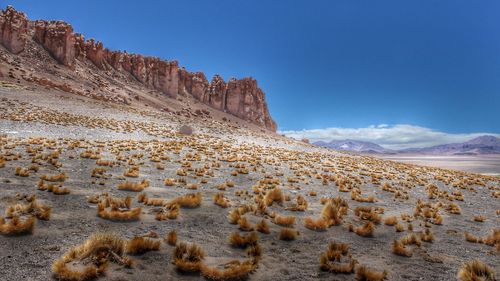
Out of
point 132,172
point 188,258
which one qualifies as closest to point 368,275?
point 188,258

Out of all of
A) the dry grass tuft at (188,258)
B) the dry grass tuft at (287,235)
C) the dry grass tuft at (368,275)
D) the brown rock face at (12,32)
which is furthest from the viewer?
the brown rock face at (12,32)

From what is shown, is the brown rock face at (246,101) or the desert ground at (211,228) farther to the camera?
the brown rock face at (246,101)

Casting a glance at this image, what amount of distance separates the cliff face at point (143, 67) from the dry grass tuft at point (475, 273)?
81317 mm

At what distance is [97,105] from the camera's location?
174 feet

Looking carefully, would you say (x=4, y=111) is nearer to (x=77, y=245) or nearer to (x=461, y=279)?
(x=77, y=245)

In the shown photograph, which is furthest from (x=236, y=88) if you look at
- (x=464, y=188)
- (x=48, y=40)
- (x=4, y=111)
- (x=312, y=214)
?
(x=312, y=214)

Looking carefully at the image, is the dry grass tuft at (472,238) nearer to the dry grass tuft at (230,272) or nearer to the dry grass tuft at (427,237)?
the dry grass tuft at (427,237)

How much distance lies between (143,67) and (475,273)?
3879 inches

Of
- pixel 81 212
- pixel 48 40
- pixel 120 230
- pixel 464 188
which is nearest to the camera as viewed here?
pixel 120 230

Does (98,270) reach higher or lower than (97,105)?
lower

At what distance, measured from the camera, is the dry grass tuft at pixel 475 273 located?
6.62 metres

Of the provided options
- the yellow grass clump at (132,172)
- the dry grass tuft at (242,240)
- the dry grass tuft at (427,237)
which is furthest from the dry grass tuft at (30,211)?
the dry grass tuft at (427,237)

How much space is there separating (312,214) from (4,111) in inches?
1529

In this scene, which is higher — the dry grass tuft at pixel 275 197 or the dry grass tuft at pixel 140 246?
the dry grass tuft at pixel 275 197
